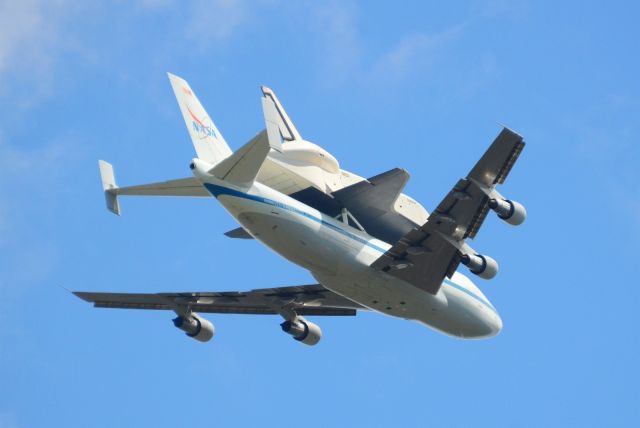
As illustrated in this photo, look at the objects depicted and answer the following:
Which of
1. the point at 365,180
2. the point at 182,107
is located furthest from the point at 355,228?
the point at 182,107

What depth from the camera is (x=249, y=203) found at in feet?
105

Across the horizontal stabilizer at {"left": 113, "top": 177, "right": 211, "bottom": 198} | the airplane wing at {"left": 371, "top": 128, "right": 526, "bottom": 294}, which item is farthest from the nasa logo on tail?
the airplane wing at {"left": 371, "top": 128, "right": 526, "bottom": 294}

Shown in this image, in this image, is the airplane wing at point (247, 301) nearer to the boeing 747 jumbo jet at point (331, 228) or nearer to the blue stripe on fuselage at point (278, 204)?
the boeing 747 jumbo jet at point (331, 228)

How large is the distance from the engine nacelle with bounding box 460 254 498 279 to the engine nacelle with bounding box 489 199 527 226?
1588mm

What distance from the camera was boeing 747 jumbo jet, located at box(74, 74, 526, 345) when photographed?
31969mm

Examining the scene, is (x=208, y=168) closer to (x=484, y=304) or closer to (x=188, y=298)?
(x=188, y=298)

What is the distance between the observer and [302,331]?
38312 mm

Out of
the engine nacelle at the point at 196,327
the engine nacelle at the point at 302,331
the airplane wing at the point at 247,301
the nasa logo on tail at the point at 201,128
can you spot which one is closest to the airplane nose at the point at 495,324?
the airplane wing at the point at 247,301

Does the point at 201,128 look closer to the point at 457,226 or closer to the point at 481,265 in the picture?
the point at 457,226

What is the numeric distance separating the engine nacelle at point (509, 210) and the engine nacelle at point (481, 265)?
1.59 meters

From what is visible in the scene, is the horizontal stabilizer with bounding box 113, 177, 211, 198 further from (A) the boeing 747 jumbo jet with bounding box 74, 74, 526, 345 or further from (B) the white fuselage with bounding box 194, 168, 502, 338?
(B) the white fuselage with bounding box 194, 168, 502, 338

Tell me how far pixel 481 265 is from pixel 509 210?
6.59 feet

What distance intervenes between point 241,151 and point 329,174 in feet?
16.9

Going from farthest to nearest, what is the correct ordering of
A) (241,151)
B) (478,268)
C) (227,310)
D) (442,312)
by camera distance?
(227,310) → (442,312) → (478,268) → (241,151)
